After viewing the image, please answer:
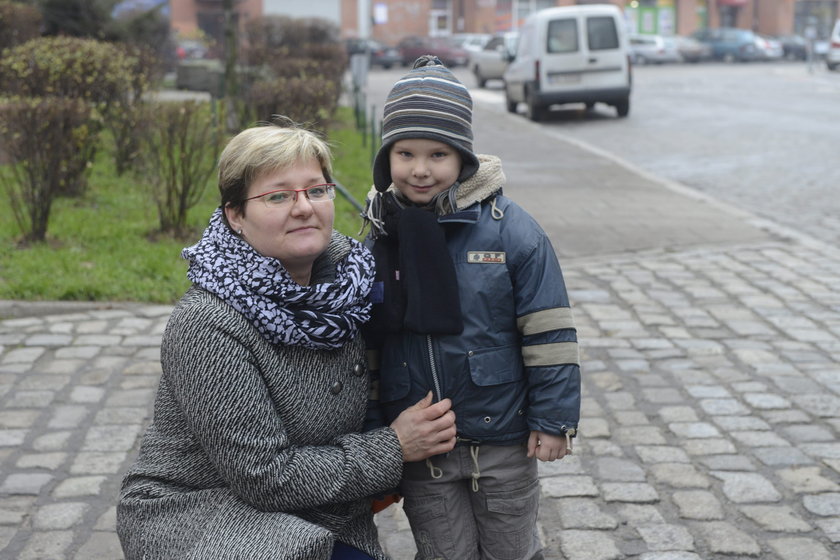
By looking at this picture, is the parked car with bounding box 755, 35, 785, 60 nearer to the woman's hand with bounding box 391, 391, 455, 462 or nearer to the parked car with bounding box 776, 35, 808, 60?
the parked car with bounding box 776, 35, 808, 60

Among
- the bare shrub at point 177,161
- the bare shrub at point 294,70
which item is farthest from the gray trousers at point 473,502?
the bare shrub at point 177,161

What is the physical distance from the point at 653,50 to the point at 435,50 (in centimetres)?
918

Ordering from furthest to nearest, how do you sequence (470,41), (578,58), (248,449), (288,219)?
(470,41) < (578,58) < (288,219) < (248,449)

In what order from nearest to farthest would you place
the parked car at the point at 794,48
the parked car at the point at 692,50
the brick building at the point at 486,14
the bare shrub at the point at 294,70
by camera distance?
the bare shrub at the point at 294,70 → the parked car at the point at 692,50 → the parked car at the point at 794,48 → the brick building at the point at 486,14

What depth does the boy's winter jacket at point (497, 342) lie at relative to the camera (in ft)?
8.81

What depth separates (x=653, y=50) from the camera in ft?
151

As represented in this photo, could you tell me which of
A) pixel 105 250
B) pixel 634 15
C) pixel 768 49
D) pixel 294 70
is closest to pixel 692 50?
pixel 768 49

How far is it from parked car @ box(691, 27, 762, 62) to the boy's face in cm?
4883

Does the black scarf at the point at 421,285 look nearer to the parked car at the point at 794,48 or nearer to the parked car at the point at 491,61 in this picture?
the parked car at the point at 491,61

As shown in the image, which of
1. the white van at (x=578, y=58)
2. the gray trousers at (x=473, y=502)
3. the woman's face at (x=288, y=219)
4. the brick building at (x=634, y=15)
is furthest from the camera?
the brick building at (x=634, y=15)

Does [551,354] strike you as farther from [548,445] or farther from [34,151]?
[34,151]

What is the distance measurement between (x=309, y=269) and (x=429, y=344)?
0.35 m

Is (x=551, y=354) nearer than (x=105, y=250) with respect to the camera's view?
Yes

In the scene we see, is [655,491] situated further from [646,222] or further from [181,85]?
[181,85]
